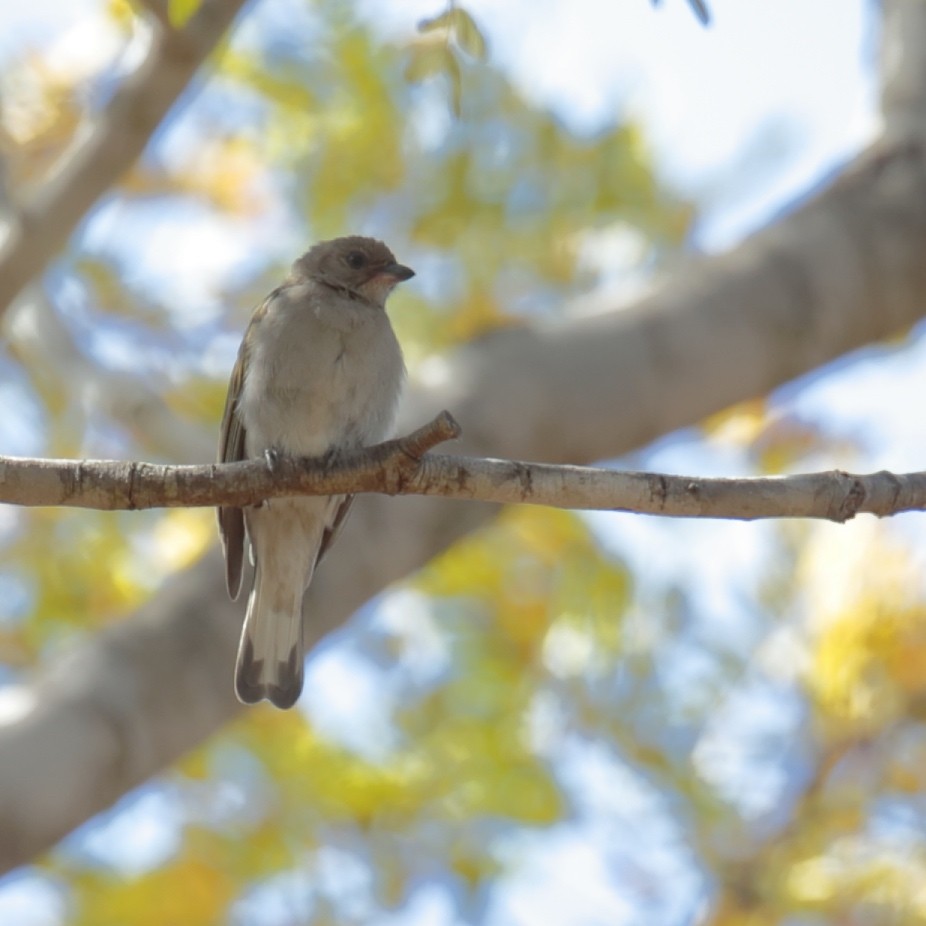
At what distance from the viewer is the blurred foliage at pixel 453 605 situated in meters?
5.14

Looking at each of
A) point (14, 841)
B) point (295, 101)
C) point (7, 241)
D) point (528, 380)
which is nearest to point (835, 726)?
point (528, 380)

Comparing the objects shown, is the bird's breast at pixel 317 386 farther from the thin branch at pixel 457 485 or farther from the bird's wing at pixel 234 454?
the thin branch at pixel 457 485

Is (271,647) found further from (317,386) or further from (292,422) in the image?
(317,386)

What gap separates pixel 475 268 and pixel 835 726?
310 cm

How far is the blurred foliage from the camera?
5.14m

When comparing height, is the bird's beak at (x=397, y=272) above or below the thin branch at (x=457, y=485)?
above

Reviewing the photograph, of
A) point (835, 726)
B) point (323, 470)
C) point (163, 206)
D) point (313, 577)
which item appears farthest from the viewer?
point (163, 206)

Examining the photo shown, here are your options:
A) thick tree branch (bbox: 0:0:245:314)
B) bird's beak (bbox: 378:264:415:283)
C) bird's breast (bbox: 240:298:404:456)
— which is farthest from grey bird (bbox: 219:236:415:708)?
Result: thick tree branch (bbox: 0:0:245:314)

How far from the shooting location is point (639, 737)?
214 inches

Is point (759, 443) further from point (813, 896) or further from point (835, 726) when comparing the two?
point (813, 896)

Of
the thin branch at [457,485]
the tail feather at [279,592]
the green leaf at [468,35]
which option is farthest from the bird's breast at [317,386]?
the green leaf at [468,35]

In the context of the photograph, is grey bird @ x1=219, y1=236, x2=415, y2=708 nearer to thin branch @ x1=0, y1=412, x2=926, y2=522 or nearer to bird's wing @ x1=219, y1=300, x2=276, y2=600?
bird's wing @ x1=219, y1=300, x2=276, y2=600

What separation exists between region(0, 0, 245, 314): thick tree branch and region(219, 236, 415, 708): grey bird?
83cm

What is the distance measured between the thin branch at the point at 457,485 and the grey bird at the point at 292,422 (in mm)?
1255
